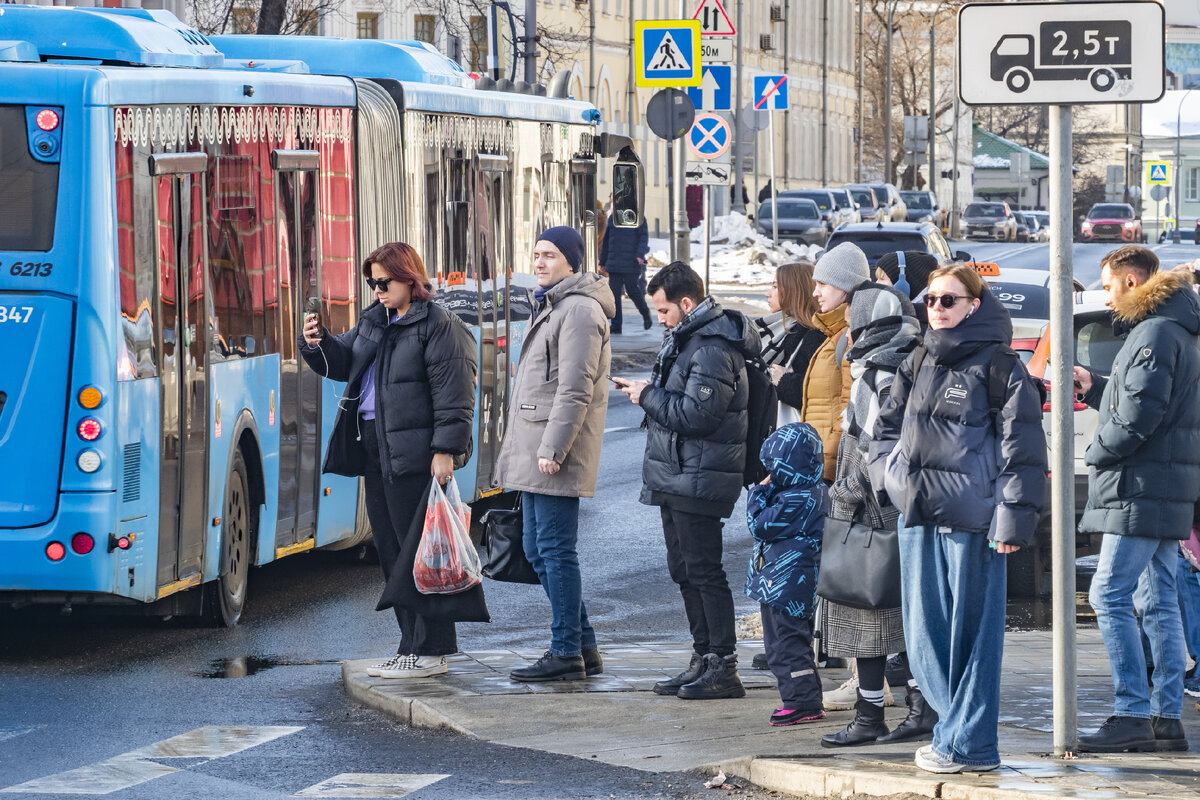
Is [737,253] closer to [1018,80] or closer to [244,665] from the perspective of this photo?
[244,665]

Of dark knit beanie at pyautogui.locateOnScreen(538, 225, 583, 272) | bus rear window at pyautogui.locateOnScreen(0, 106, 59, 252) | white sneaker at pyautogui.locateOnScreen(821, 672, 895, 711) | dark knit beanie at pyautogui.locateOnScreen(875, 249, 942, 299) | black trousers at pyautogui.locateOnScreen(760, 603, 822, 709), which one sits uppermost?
bus rear window at pyautogui.locateOnScreen(0, 106, 59, 252)

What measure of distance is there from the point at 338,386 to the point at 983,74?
218 inches

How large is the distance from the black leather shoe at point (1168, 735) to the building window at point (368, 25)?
58745 mm

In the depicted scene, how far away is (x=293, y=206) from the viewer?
11117 mm

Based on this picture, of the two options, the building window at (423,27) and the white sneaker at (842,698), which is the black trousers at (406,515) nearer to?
the white sneaker at (842,698)

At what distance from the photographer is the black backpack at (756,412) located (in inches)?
329

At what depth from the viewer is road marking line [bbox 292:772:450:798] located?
697 centimetres

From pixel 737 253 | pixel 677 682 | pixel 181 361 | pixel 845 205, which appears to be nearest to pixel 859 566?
pixel 677 682

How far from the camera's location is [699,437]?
27.0 feet

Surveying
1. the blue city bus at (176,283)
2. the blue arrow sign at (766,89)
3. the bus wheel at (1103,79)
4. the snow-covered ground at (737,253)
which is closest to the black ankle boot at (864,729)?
the bus wheel at (1103,79)

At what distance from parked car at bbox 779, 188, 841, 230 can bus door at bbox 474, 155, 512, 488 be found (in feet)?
144

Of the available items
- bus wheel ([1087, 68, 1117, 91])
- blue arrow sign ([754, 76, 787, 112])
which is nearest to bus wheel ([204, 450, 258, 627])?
bus wheel ([1087, 68, 1117, 91])

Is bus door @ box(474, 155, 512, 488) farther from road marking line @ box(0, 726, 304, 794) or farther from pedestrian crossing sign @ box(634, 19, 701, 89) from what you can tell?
pedestrian crossing sign @ box(634, 19, 701, 89)

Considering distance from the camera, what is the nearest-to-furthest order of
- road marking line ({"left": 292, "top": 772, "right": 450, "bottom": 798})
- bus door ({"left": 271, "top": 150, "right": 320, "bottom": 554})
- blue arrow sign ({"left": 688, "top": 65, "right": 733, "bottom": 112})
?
road marking line ({"left": 292, "top": 772, "right": 450, "bottom": 798})
bus door ({"left": 271, "top": 150, "right": 320, "bottom": 554})
blue arrow sign ({"left": 688, "top": 65, "right": 733, "bottom": 112})
